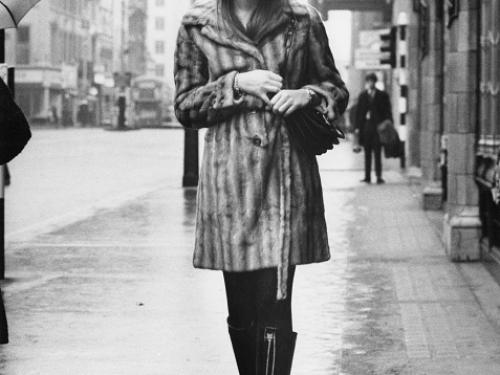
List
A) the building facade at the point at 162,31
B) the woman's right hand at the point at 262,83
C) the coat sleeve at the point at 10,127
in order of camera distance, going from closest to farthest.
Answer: the coat sleeve at the point at 10,127 → the woman's right hand at the point at 262,83 → the building facade at the point at 162,31

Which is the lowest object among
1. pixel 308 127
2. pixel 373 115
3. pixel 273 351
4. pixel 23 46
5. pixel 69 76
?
pixel 273 351

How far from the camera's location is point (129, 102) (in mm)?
91438

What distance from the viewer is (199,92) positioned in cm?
485

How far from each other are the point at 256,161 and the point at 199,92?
1.09ft

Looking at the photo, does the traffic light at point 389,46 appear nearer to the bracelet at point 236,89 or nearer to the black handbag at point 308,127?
the black handbag at point 308,127

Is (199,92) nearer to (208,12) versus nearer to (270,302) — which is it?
(208,12)

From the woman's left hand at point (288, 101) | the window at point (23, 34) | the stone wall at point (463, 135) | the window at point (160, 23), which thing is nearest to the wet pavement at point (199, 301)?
the stone wall at point (463, 135)

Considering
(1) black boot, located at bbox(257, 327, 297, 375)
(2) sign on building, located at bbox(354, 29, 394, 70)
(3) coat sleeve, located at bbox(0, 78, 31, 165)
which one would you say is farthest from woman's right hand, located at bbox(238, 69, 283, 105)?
(2) sign on building, located at bbox(354, 29, 394, 70)

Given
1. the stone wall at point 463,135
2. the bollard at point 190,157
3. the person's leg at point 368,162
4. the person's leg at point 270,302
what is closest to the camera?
the person's leg at point 270,302

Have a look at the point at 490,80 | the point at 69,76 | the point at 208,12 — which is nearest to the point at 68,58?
the point at 69,76

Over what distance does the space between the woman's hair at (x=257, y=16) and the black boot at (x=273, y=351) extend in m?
1.03

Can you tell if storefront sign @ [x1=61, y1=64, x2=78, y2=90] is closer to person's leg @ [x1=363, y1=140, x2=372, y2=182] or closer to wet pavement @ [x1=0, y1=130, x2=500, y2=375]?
person's leg @ [x1=363, y1=140, x2=372, y2=182]

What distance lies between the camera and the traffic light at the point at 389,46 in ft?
94.1

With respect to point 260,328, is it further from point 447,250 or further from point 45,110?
point 45,110
